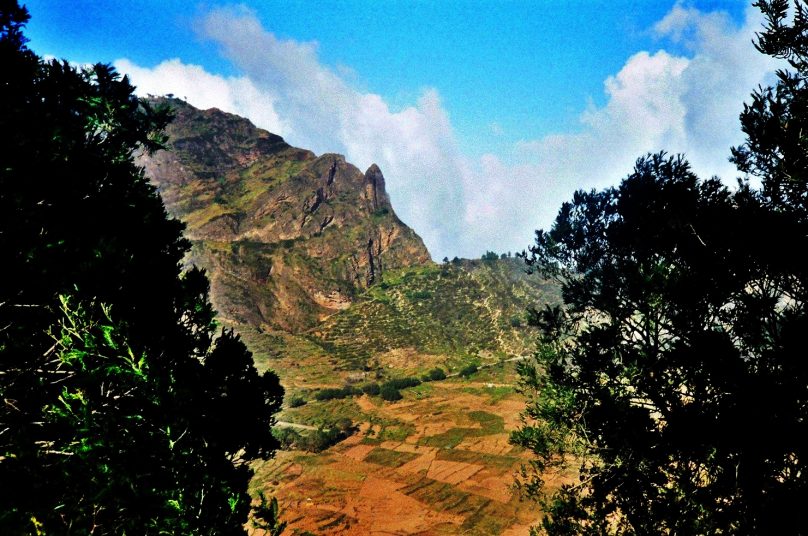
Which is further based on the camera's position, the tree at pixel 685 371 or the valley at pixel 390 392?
the valley at pixel 390 392

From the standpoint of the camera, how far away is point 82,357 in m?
9.98

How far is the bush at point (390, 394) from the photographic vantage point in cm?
11688

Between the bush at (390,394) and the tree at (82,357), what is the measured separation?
351ft

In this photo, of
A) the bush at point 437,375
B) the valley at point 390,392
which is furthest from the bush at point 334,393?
the bush at point 437,375

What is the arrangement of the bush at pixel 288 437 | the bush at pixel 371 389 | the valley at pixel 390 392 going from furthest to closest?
the bush at pixel 371 389 → the bush at pixel 288 437 → the valley at pixel 390 392

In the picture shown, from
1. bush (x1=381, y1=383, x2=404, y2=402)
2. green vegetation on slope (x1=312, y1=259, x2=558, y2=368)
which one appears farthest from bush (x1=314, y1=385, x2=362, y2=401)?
green vegetation on slope (x1=312, y1=259, x2=558, y2=368)

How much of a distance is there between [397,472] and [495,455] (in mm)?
20233

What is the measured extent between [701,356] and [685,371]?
98cm

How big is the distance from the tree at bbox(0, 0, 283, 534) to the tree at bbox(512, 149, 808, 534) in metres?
11.7

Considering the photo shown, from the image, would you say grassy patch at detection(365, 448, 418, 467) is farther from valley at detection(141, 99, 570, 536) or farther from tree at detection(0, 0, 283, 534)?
tree at detection(0, 0, 283, 534)

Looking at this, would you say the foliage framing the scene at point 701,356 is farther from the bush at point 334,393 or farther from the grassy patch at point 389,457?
the bush at point 334,393

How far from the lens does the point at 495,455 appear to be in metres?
78.1

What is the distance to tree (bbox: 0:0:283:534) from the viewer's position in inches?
336

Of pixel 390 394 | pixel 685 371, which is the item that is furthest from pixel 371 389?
pixel 685 371
